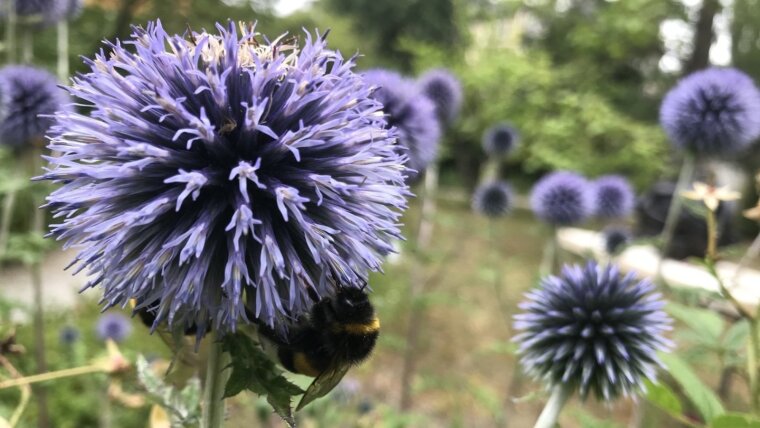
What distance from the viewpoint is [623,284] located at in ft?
5.02

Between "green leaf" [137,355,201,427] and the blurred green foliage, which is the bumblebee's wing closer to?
"green leaf" [137,355,201,427]

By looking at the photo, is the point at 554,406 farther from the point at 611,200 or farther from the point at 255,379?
the point at 611,200

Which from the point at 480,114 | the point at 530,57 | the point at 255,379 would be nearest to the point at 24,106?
the point at 255,379

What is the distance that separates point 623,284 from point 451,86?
2525 millimetres

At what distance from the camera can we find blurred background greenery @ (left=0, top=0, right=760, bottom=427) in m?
4.50

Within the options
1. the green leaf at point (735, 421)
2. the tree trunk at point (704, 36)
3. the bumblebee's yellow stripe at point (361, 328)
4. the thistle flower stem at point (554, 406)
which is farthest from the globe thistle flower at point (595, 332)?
the tree trunk at point (704, 36)

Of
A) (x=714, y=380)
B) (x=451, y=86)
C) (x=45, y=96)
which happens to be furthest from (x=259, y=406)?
(x=714, y=380)

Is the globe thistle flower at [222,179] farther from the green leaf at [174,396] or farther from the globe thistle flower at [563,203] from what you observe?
Answer: the globe thistle flower at [563,203]

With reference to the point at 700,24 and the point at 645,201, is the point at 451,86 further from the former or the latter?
the point at 700,24

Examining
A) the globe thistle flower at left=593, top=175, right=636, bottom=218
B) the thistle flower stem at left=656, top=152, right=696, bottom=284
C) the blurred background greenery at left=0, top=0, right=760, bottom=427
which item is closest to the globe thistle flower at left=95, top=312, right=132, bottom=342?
the blurred background greenery at left=0, top=0, right=760, bottom=427

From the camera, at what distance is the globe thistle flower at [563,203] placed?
11.0ft

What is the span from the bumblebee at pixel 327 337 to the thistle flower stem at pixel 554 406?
0.54 meters

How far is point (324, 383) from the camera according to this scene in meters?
1.03

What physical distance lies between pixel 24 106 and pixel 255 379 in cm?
226
